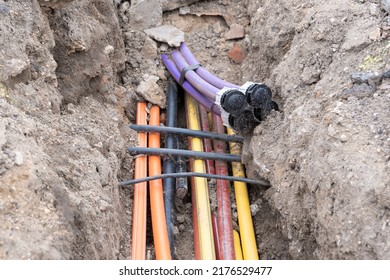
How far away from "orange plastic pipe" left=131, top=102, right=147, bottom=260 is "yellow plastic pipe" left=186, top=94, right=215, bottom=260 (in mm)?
366

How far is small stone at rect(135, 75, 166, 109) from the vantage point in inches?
179

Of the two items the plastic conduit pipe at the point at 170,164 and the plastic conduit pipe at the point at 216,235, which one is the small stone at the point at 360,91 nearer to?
the plastic conduit pipe at the point at 216,235

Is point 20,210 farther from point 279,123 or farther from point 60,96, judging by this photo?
point 279,123

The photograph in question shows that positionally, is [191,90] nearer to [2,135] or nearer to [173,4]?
[173,4]

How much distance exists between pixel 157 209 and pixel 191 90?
119 cm

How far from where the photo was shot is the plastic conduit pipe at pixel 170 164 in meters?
3.72

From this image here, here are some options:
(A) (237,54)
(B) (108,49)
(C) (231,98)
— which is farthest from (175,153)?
(A) (237,54)

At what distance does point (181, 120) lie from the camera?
464 cm

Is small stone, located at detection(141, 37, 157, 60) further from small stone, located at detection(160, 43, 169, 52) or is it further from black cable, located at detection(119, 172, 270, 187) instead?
black cable, located at detection(119, 172, 270, 187)

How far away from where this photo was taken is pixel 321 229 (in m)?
3.11

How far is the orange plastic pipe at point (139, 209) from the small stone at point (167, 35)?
1063 millimetres

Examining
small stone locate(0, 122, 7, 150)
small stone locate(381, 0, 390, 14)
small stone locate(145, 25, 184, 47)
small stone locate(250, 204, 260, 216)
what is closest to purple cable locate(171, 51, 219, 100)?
small stone locate(145, 25, 184, 47)

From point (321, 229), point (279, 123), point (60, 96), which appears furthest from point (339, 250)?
point (60, 96)

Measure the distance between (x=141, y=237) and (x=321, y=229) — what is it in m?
1.12
